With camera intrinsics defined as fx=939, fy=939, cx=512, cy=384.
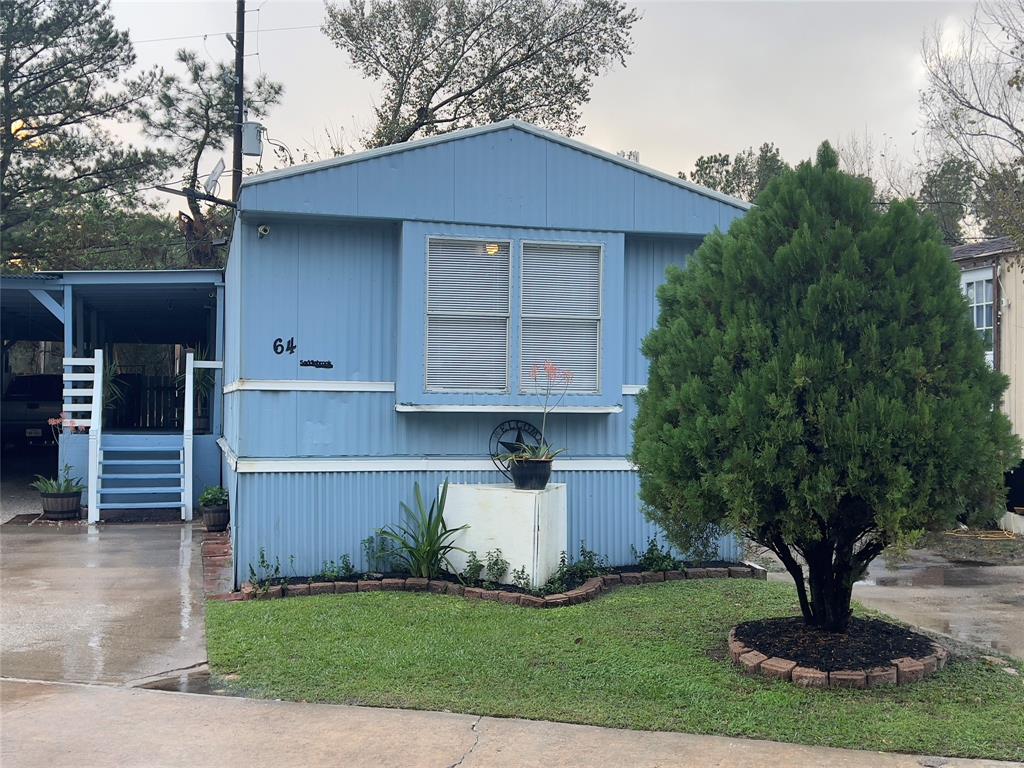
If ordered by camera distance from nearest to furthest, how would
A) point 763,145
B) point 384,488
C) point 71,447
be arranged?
point 384,488 < point 71,447 < point 763,145

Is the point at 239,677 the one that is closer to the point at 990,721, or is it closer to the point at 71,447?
the point at 990,721

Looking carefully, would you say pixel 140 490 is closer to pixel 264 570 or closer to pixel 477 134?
pixel 264 570

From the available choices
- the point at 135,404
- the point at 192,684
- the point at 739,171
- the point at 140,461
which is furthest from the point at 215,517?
the point at 739,171

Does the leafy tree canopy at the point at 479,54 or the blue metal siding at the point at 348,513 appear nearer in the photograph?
the blue metal siding at the point at 348,513

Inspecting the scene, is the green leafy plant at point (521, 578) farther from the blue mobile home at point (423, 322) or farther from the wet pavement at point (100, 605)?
the wet pavement at point (100, 605)

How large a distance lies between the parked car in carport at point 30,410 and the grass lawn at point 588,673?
47.7 ft

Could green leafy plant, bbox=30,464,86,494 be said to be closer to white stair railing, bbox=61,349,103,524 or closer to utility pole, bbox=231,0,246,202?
white stair railing, bbox=61,349,103,524

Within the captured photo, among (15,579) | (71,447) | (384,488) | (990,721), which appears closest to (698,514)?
(990,721)

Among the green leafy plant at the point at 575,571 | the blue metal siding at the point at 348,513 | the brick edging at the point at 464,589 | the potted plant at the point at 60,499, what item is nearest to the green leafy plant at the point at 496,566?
the brick edging at the point at 464,589

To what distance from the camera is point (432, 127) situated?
22.5m

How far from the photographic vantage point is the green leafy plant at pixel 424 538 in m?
7.53

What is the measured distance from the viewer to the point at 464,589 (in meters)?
7.21

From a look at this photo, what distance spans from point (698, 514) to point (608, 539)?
3.04 m

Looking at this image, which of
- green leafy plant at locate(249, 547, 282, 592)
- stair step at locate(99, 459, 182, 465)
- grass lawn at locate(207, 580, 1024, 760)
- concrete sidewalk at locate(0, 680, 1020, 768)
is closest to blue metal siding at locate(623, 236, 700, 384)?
grass lawn at locate(207, 580, 1024, 760)
